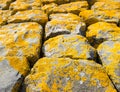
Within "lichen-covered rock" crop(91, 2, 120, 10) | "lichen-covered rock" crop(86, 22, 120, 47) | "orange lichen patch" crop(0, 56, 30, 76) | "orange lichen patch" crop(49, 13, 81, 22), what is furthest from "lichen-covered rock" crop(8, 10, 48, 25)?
"orange lichen patch" crop(0, 56, 30, 76)

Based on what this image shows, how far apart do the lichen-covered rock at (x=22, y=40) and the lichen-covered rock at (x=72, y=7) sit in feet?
2.05

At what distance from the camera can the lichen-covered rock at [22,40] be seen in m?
2.83

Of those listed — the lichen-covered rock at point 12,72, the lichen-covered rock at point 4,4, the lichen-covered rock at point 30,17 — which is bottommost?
the lichen-covered rock at point 4,4

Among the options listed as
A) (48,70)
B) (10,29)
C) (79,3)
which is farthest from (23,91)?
(79,3)

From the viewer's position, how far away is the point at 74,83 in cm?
238

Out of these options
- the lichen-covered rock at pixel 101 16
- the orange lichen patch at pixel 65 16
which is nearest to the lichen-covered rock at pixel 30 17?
the orange lichen patch at pixel 65 16

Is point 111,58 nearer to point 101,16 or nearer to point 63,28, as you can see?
point 63,28

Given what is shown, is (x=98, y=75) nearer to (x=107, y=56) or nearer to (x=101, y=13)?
(x=107, y=56)

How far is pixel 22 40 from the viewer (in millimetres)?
3053

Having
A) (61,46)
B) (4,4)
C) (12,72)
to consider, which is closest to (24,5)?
(4,4)

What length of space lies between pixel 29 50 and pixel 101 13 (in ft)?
4.25

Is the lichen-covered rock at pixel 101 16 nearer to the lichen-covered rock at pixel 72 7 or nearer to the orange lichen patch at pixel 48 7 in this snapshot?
the lichen-covered rock at pixel 72 7

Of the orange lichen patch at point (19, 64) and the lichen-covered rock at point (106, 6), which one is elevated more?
the orange lichen patch at point (19, 64)

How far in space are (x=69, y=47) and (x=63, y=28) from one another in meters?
0.47
